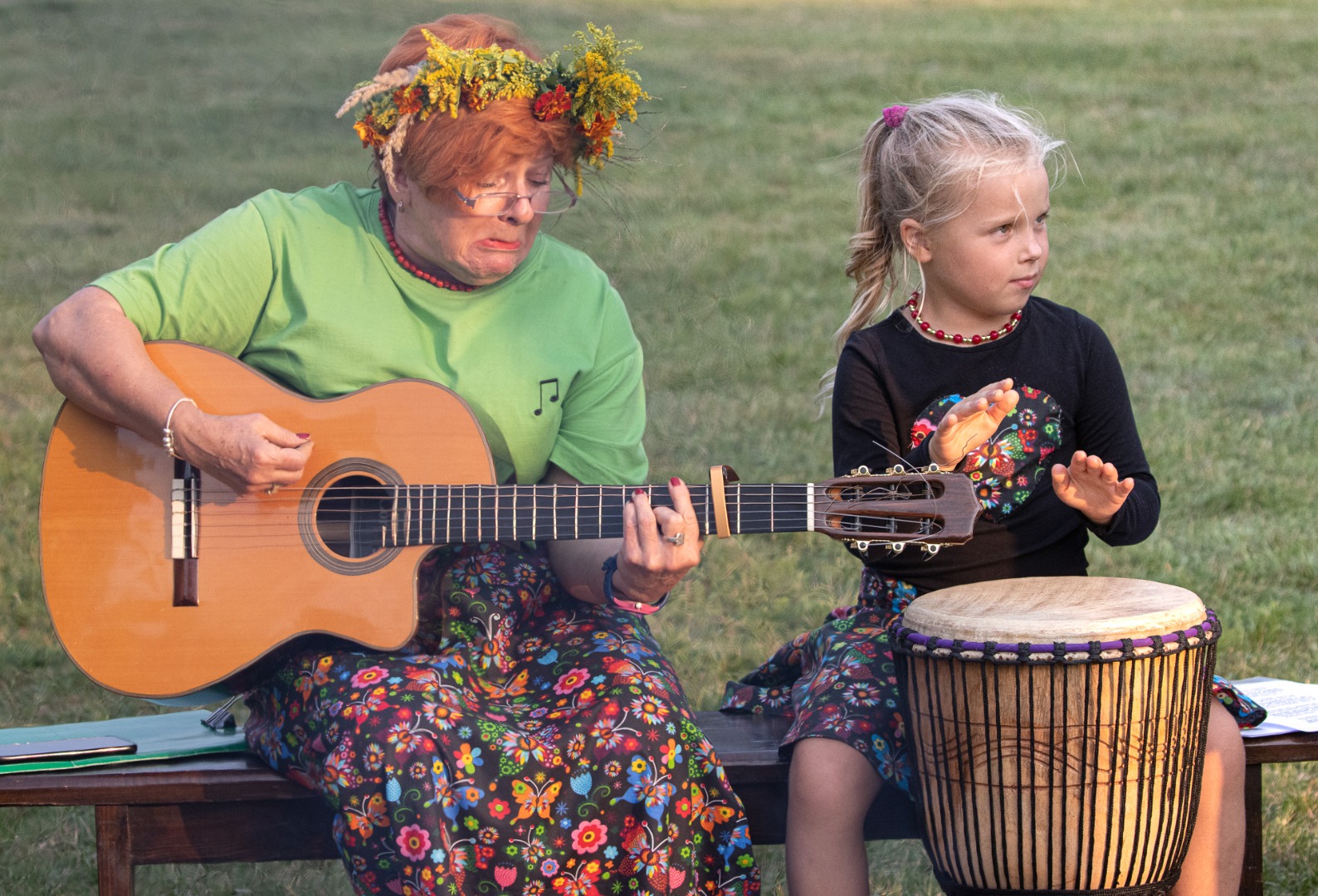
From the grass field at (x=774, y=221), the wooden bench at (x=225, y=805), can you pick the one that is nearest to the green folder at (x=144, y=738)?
the wooden bench at (x=225, y=805)

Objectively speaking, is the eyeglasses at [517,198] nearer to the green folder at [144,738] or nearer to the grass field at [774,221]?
the grass field at [774,221]

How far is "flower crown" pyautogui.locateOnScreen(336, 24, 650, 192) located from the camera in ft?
10.1

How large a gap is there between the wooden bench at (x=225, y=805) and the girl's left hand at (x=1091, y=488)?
0.56m

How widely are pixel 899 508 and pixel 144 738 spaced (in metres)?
1.63

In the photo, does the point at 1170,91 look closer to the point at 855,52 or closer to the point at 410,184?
the point at 855,52

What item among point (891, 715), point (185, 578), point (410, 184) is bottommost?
point (891, 715)

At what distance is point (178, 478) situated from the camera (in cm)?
314

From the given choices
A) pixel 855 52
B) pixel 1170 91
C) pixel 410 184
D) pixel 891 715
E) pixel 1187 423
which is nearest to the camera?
pixel 891 715

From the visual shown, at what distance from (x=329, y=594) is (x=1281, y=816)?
2485mm

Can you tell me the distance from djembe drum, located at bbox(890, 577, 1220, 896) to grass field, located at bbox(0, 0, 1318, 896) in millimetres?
1034

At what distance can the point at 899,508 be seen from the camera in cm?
287

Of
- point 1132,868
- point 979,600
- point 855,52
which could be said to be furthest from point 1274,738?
point 855,52

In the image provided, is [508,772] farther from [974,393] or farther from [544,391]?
[974,393]

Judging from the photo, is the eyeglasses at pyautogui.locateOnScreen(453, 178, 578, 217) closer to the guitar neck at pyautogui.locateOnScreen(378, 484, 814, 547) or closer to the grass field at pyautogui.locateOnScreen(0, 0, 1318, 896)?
the grass field at pyautogui.locateOnScreen(0, 0, 1318, 896)
